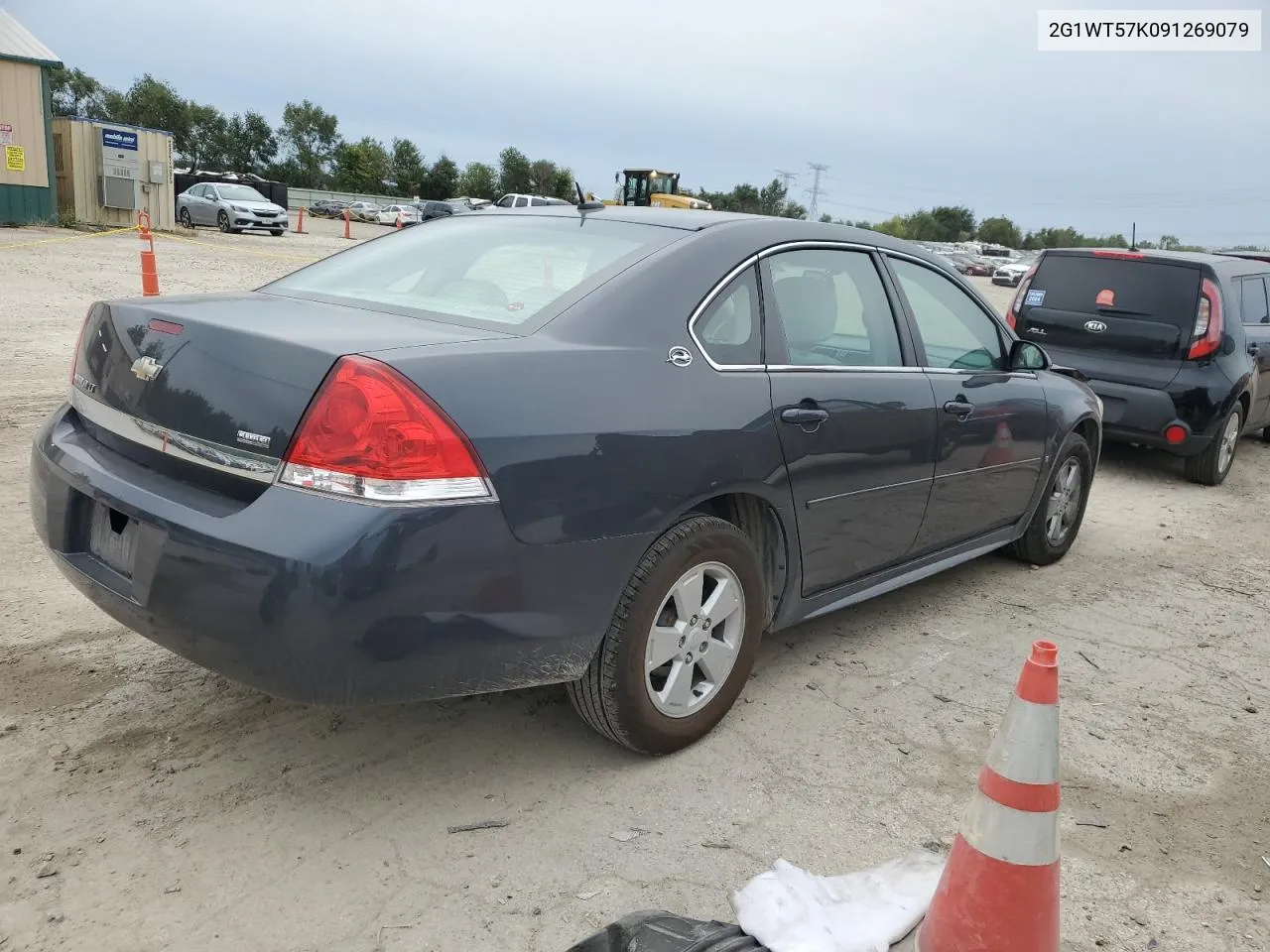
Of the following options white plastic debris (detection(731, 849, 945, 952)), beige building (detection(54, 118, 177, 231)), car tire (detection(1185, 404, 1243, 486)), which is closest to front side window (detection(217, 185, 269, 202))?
beige building (detection(54, 118, 177, 231))

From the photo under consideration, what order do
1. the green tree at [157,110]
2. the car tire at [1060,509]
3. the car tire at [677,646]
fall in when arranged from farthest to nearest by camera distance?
the green tree at [157,110] → the car tire at [1060,509] → the car tire at [677,646]

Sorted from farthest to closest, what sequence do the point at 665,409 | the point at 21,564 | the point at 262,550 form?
1. the point at 21,564
2. the point at 665,409
3. the point at 262,550

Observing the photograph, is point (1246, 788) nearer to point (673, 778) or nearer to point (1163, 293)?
point (673, 778)

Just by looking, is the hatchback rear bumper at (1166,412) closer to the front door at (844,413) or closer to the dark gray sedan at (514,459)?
the front door at (844,413)

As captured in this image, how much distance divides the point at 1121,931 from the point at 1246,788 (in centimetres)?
108

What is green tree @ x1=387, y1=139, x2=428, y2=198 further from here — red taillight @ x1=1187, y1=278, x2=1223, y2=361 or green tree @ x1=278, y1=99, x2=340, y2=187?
red taillight @ x1=1187, y1=278, x2=1223, y2=361

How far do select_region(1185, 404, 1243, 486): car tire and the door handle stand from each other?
18.1 ft

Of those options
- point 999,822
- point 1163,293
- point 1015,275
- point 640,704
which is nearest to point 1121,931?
point 999,822

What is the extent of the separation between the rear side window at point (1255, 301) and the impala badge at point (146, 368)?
824cm

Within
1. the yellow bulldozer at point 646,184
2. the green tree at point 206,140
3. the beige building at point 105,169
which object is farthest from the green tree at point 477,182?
the beige building at point 105,169

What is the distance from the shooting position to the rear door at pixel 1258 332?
26.7 feet

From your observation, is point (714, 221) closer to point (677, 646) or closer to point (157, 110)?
point (677, 646)

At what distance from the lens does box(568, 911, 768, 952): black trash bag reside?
6.75 feet

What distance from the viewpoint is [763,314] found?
3.35 metres
